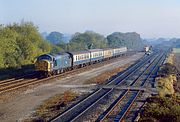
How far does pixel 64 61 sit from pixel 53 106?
2020 cm

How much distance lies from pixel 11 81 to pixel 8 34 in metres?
15.4

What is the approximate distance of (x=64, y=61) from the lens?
1727 inches

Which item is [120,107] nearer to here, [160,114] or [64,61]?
[160,114]

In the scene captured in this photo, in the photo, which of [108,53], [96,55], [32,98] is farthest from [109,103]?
[108,53]

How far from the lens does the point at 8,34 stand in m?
48.5

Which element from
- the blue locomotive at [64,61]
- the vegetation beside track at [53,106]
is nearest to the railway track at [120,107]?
the vegetation beside track at [53,106]

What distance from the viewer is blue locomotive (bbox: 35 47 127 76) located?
3825 cm

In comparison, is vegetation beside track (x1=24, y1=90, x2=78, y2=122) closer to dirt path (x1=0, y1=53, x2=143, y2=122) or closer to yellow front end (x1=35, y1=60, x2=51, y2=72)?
dirt path (x1=0, y1=53, x2=143, y2=122)

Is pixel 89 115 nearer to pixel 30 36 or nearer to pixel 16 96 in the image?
pixel 16 96

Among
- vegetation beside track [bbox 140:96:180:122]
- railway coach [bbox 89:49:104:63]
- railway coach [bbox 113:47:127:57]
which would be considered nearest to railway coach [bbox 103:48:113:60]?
railway coach [bbox 89:49:104:63]

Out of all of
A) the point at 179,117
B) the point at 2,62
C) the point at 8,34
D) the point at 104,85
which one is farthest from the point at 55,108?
the point at 8,34

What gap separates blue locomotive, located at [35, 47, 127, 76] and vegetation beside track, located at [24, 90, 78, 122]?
9.18m

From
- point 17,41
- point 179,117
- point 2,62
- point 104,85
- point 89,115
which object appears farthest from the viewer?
point 17,41


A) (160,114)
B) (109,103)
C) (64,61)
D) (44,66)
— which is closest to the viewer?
(160,114)
